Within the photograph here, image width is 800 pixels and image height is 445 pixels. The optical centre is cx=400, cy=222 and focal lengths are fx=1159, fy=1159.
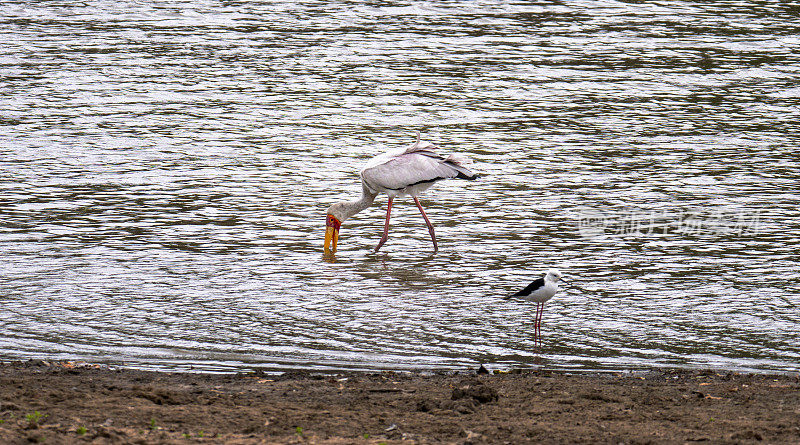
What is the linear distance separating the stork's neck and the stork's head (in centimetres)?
6

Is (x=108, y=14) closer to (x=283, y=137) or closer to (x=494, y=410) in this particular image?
(x=283, y=137)

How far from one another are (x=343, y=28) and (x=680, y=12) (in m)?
7.98

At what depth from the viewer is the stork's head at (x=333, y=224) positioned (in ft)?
39.9

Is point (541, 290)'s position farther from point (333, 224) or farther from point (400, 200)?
point (400, 200)

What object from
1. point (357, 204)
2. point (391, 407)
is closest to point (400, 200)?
point (357, 204)

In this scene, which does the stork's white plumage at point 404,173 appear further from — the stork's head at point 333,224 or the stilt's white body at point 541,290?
the stilt's white body at point 541,290

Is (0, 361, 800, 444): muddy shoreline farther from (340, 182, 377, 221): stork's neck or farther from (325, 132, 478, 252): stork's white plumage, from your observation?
(325, 132, 478, 252): stork's white plumage

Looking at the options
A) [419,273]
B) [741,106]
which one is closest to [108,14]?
[741,106]

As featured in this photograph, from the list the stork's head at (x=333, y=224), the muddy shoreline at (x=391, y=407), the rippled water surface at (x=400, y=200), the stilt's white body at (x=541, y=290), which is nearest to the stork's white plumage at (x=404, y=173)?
the stork's head at (x=333, y=224)

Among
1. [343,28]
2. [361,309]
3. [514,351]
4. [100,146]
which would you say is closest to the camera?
[514,351]

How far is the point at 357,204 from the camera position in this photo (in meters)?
12.7

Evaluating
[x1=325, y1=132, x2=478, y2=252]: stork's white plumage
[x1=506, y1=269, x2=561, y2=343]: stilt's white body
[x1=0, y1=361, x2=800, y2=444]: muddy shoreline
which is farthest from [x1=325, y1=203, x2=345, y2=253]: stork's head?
[x1=0, y1=361, x2=800, y2=444]: muddy shoreline

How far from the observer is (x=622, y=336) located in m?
9.29

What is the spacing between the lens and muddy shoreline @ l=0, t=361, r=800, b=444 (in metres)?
6.57
